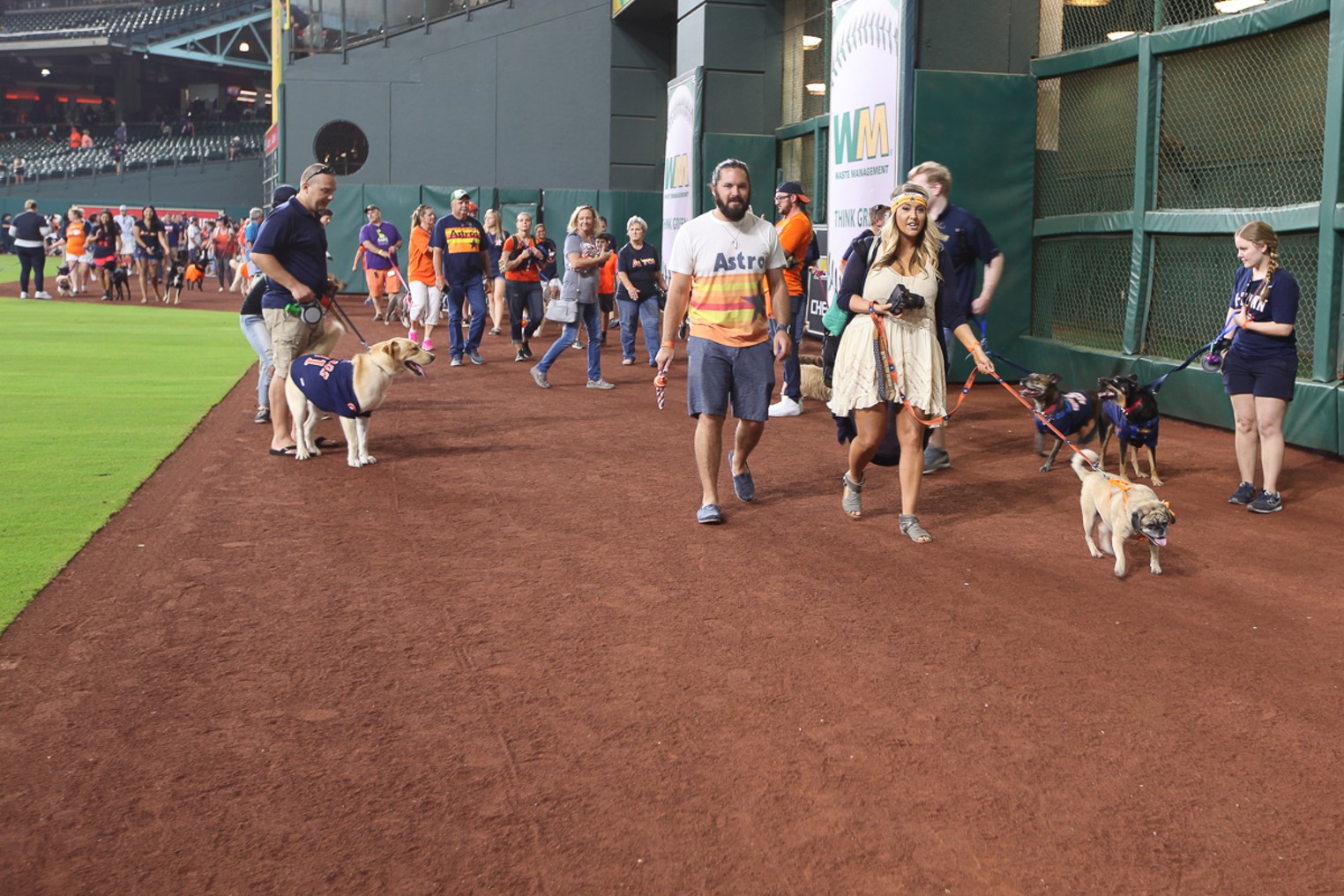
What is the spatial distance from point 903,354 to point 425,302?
11707 mm

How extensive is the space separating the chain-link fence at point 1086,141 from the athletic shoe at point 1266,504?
223 inches

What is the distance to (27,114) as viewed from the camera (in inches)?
2606

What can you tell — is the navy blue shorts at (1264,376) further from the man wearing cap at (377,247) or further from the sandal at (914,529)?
the man wearing cap at (377,247)

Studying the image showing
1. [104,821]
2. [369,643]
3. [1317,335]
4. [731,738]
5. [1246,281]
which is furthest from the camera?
[1317,335]

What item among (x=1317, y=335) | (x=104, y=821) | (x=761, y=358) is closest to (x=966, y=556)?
(x=761, y=358)

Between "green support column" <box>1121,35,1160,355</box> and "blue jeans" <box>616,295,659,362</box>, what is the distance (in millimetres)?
5229

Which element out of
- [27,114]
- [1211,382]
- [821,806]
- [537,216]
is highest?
[27,114]

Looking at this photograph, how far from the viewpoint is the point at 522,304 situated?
15.9 metres

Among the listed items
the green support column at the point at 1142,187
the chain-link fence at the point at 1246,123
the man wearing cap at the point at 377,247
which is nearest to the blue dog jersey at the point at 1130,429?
the chain-link fence at the point at 1246,123

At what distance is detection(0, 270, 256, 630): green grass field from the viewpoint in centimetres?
682

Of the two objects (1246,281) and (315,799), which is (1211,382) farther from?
(315,799)

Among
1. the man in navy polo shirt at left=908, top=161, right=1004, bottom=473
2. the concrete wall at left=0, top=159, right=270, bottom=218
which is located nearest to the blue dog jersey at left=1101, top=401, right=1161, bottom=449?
the man in navy polo shirt at left=908, top=161, right=1004, bottom=473

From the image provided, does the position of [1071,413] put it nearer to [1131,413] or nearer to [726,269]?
[1131,413]

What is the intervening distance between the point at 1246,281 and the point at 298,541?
5.87m
